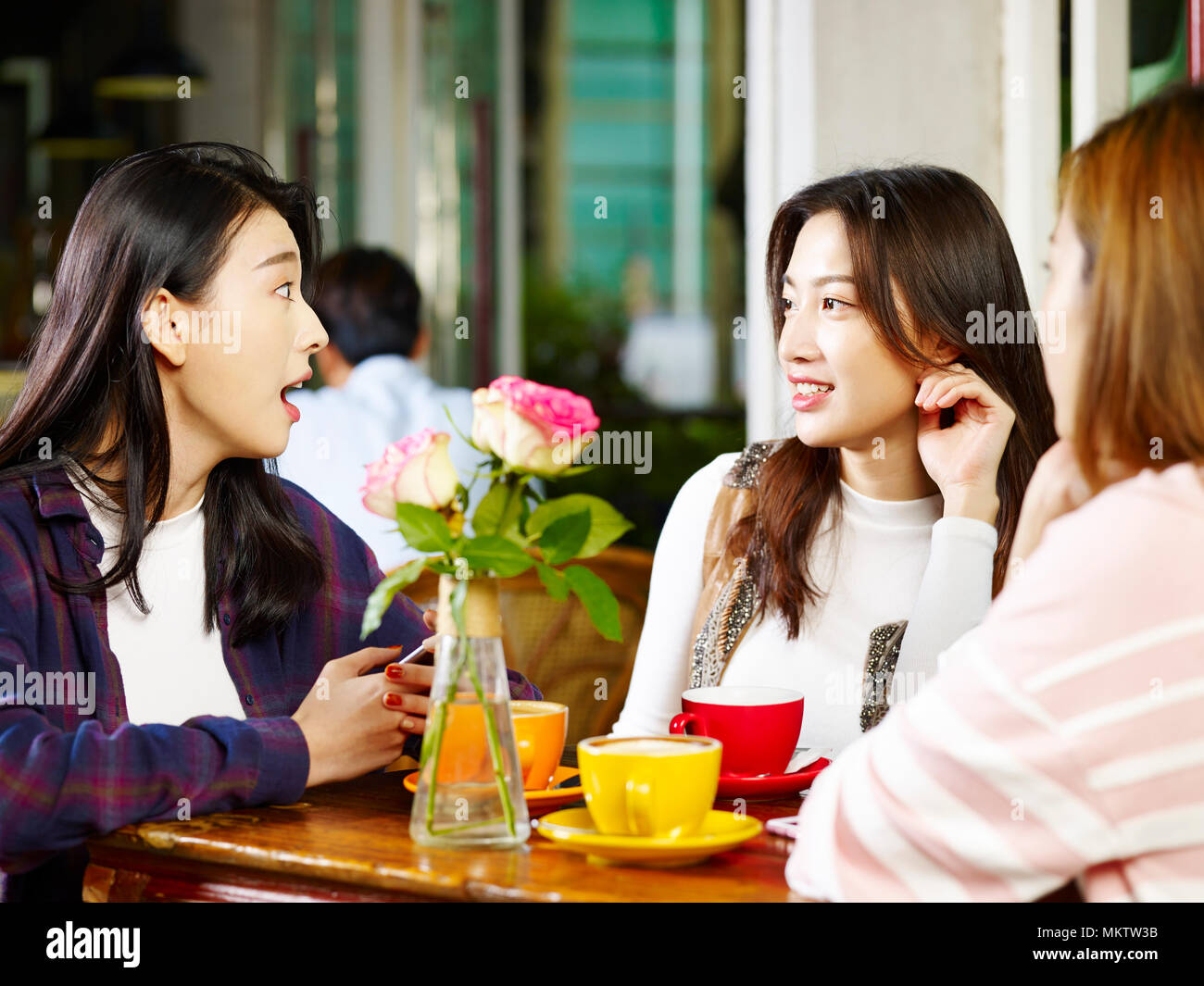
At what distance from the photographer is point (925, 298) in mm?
1811

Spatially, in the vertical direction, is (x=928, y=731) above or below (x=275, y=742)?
above

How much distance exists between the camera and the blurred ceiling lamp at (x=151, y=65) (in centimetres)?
506

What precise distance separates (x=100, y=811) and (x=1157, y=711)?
89 centimetres

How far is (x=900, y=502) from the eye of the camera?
190 cm

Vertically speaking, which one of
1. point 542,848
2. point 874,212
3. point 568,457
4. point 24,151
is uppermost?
point 24,151

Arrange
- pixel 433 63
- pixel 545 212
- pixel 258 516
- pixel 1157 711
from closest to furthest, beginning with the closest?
pixel 1157 711 < pixel 258 516 < pixel 433 63 < pixel 545 212

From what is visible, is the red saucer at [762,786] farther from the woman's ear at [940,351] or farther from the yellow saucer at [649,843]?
the woman's ear at [940,351]

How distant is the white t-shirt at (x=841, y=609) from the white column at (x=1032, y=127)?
2.98 ft

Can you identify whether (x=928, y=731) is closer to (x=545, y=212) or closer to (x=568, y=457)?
(x=568, y=457)

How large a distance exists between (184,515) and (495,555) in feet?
2.17

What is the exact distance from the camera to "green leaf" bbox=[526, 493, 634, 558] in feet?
3.84

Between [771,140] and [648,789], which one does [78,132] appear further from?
[648,789]

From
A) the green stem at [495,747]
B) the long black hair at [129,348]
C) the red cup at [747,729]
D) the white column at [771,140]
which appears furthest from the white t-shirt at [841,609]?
the white column at [771,140]

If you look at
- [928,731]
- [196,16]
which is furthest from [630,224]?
[928,731]
